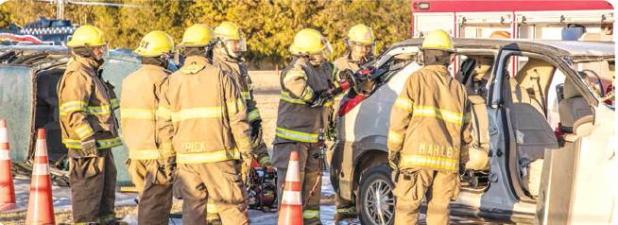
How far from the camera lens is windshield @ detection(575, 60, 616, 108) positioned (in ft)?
26.4

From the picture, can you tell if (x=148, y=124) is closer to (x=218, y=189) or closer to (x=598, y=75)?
(x=218, y=189)

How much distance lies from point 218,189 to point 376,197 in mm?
1849

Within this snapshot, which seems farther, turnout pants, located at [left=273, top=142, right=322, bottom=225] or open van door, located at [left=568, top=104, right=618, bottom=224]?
turnout pants, located at [left=273, top=142, right=322, bottom=225]

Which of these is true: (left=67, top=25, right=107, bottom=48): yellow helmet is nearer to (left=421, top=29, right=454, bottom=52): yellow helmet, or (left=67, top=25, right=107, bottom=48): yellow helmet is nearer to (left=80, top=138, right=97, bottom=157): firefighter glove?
(left=80, top=138, right=97, bottom=157): firefighter glove

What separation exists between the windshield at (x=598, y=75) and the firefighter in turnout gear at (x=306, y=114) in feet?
6.73

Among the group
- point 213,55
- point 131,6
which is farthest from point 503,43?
point 131,6

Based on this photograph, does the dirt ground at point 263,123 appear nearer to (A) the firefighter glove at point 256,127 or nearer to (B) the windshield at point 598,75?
(A) the firefighter glove at point 256,127

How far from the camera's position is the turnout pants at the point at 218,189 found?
7699mm

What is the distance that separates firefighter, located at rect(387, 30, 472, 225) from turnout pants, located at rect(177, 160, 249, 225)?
3.51ft

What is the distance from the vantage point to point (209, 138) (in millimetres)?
7668

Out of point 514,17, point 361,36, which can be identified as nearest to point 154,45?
point 361,36

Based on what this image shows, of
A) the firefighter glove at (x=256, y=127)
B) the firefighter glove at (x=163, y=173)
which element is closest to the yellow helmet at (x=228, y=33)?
the firefighter glove at (x=256, y=127)

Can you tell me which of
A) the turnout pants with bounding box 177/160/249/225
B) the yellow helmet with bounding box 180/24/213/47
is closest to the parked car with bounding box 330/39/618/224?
the turnout pants with bounding box 177/160/249/225

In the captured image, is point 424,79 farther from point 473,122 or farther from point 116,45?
point 116,45
